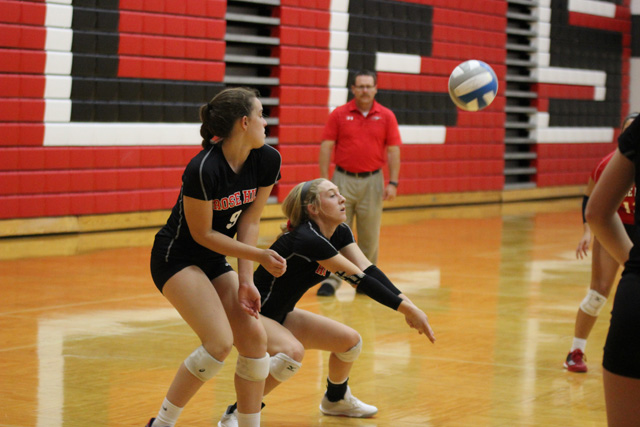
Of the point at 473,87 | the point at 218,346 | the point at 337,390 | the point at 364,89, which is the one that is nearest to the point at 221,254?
the point at 218,346

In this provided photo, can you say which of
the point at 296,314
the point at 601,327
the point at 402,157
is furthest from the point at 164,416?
the point at 402,157

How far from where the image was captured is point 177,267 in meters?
3.87

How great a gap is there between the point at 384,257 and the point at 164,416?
6463 mm

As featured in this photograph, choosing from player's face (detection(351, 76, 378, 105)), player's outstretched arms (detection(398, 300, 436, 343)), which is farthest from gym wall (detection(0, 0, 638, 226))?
player's outstretched arms (detection(398, 300, 436, 343))

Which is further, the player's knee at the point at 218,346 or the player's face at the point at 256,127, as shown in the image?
the player's face at the point at 256,127

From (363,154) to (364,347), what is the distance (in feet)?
9.27

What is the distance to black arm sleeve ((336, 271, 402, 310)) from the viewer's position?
13.2 ft

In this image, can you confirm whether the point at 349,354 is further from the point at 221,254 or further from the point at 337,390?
the point at 221,254

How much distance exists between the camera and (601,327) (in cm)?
679

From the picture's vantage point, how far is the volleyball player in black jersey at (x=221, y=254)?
3748 millimetres

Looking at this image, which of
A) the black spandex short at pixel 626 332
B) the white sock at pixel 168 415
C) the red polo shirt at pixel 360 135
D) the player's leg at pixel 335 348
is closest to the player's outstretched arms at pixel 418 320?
the player's leg at pixel 335 348

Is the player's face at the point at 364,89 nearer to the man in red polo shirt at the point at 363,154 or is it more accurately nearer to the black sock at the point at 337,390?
the man in red polo shirt at the point at 363,154

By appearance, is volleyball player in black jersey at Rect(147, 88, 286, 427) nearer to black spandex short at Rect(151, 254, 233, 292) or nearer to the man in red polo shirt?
black spandex short at Rect(151, 254, 233, 292)

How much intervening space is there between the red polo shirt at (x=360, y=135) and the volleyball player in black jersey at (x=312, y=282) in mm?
3920
